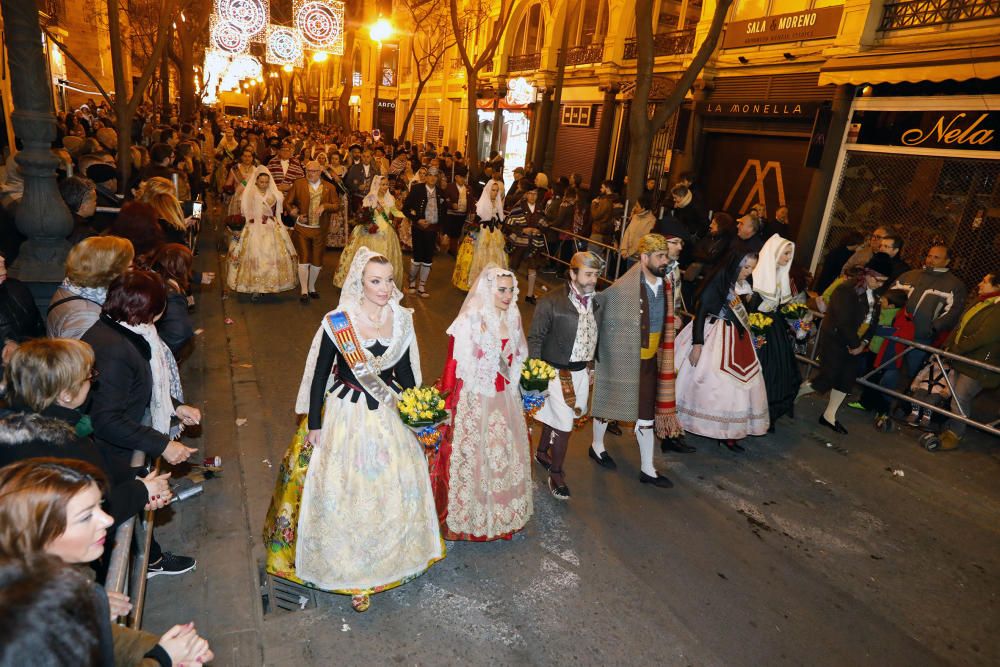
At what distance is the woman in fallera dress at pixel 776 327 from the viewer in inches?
244

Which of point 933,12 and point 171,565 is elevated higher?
point 933,12

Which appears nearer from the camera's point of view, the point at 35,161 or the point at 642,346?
the point at 642,346

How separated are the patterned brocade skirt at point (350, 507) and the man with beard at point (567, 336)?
1.59 metres

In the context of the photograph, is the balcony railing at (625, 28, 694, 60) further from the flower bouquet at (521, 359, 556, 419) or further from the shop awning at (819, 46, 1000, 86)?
the flower bouquet at (521, 359, 556, 419)

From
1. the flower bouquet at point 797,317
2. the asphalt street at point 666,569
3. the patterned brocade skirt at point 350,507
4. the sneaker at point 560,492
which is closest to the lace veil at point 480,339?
the patterned brocade skirt at point 350,507

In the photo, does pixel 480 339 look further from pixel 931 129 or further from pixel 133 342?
pixel 931 129

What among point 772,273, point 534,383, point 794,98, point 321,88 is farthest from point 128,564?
point 321,88

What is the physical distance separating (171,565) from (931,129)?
14032 mm

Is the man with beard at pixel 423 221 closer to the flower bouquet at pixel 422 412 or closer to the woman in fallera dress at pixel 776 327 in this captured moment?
the woman in fallera dress at pixel 776 327

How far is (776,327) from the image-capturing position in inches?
267

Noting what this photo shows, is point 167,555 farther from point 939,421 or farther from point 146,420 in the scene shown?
point 939,421

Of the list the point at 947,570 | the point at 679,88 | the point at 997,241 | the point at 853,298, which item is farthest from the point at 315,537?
the point at 997,241

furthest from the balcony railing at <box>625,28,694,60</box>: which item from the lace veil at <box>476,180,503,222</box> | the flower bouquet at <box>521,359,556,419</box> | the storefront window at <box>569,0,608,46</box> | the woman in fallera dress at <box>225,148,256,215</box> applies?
the flower bouquet at <box>521,359,556,419</box>

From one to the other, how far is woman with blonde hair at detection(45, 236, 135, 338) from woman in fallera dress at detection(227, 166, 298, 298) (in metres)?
6.01
